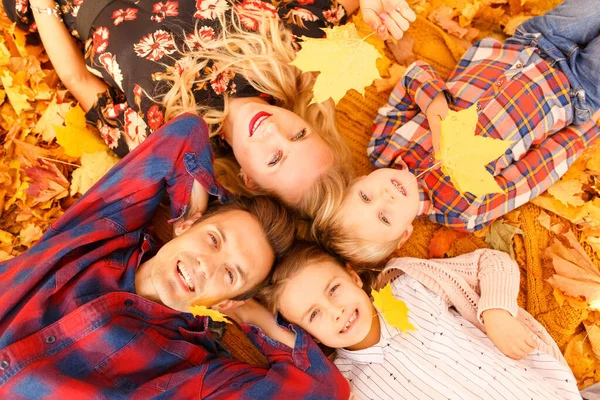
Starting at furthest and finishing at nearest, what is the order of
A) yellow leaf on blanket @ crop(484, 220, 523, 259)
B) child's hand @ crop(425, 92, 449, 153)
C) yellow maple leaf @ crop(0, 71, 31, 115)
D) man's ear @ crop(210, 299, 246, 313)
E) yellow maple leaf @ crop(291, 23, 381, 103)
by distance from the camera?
yellow leaf on blanket @ crop(484, 220, 523, 259) < yellow maple leaf @ crop(0, 71, 31, 115) < child's hand @ crop(425, 92, 449, 153) < man's ear @ crop(210, 299, 246, 313) < yellow maple leaf @ crop(291, 23, 381, 103)

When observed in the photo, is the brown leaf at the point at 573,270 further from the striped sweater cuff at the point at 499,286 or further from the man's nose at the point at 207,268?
the man's nose at the point at 207,268

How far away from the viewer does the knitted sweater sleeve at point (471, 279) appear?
1.75 meters

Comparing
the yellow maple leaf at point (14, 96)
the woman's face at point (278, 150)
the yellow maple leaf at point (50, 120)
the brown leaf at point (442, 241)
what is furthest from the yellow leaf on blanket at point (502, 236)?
the yellow maple leaf at point (14, 96)

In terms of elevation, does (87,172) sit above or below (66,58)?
below

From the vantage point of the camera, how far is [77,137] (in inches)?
76.7

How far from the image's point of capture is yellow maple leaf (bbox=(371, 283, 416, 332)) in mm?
1727

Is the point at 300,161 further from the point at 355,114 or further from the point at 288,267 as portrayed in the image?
the point at 355,114

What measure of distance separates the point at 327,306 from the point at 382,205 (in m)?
0.38

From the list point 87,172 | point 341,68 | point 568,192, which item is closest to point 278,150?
point 341,68

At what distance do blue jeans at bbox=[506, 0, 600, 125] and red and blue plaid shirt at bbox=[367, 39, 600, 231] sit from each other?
0.14 feet

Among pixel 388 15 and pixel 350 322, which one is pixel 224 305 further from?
pixel 388 15

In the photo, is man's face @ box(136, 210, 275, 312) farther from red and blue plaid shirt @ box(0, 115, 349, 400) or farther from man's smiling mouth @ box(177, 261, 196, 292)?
red and blue plaid shirt @ box(0, 115, 349, 400)

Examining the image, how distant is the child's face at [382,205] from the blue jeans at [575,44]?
87cm

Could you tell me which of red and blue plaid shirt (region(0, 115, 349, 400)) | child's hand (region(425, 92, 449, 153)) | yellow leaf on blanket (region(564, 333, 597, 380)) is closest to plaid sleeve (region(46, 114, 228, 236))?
red and blue plaid shirt (region(0, 115, 349, 400))
